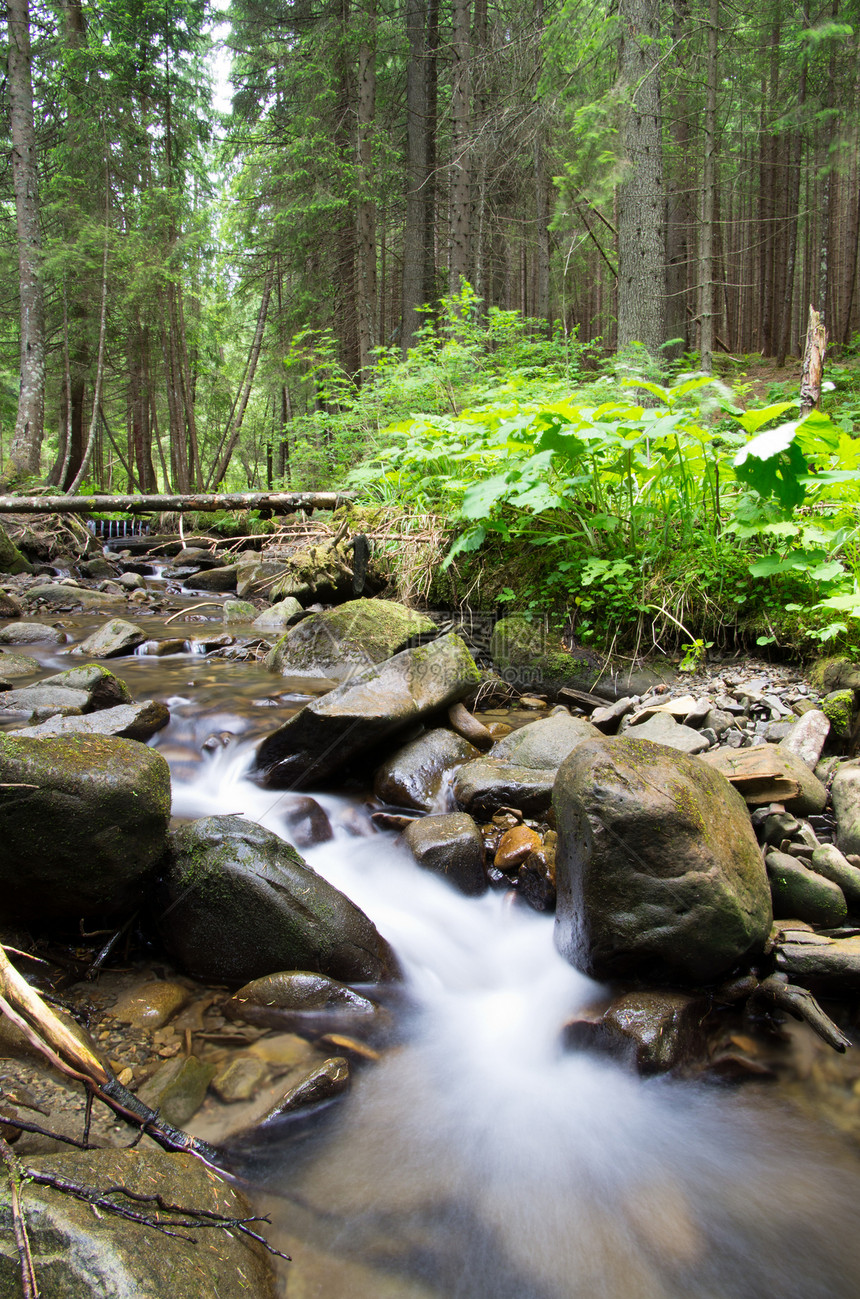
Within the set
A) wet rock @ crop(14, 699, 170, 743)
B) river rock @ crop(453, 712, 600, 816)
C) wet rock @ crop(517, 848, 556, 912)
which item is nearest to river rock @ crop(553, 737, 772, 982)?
wet rock @ crop(517, 848, 556, 912)

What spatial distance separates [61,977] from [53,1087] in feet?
2.29

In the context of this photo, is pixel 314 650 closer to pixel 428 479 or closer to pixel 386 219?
pixel 428 479

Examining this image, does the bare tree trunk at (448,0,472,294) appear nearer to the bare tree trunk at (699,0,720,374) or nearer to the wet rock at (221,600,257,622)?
the bare tree trunk at (699,0,720,374)

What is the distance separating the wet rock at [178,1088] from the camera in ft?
6.92

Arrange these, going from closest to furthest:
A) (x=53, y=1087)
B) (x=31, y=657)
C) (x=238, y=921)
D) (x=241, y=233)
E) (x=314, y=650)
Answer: (x=53, y=1087) < (x=238, y=921) < (x=314, y=650) < (x=31, y=657) < (x=241, y=233)

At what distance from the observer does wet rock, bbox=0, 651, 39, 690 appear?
5.68 metres

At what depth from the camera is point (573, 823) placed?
2.69 meters

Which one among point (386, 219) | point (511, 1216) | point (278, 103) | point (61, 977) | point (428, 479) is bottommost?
point (511, 1216)

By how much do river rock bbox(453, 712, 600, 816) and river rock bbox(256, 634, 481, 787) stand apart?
523mm

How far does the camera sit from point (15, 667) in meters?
5.84

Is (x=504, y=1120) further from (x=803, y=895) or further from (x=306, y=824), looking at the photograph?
(x=306, y=824)

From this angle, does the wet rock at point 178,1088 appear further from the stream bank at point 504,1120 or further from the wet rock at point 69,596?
the wet rock at point 69,596

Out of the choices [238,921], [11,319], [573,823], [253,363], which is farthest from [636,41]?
[11,319]

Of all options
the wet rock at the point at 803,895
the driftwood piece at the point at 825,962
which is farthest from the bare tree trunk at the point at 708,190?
the driftwood piece at the point at 825,962
